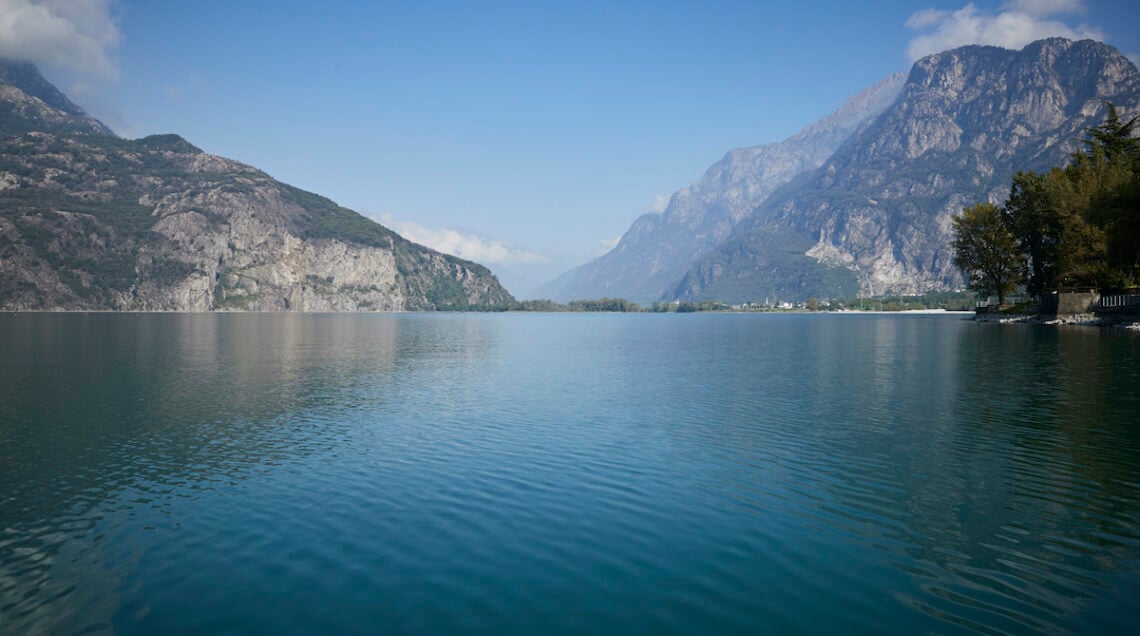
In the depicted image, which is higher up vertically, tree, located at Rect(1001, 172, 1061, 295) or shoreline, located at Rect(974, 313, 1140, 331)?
tree, located at Rect(1001, 172, 1061, 295)

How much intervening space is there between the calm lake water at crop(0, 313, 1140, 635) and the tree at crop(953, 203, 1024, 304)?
4952 inches

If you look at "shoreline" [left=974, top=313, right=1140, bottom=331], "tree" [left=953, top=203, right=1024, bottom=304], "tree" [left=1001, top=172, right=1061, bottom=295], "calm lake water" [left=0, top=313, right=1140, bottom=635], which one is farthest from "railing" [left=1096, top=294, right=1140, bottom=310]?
"calm lake water" [left=0, top=313, right=1140, bottom=635]

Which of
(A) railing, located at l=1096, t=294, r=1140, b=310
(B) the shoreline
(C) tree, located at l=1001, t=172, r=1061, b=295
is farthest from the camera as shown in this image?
(C) tree, located at l=1001, t=172, r=1061, b=295

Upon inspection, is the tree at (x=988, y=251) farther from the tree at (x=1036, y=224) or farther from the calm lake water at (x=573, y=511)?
the calm lake water at (x=573, y=511)

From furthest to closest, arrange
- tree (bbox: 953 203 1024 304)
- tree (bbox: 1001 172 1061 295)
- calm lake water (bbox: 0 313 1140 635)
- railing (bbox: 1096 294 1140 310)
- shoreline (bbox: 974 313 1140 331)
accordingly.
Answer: tree (bbox: 953 203 1024 304)
tree (bbox: 1001 172 1061 295)
railing (bbox: 1096 294 1140 310)
shoreline (bbox: 974 313 1140 331)
calm lake water (bbox: 0 313 1140 635)

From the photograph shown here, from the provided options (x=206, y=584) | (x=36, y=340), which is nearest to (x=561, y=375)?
(x=206, y=584)

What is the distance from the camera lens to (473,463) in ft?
85.6

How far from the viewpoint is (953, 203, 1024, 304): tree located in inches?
5851

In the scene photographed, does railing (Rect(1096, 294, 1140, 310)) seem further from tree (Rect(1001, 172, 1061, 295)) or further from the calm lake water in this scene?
the calm lake water

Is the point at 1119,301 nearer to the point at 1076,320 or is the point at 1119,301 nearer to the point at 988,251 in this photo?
the point at 1076,320

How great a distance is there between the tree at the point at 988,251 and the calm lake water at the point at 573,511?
4952 inches

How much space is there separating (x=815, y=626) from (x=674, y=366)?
52.2 meters

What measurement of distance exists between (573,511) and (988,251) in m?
170

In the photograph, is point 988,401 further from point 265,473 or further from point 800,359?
point 265,473
